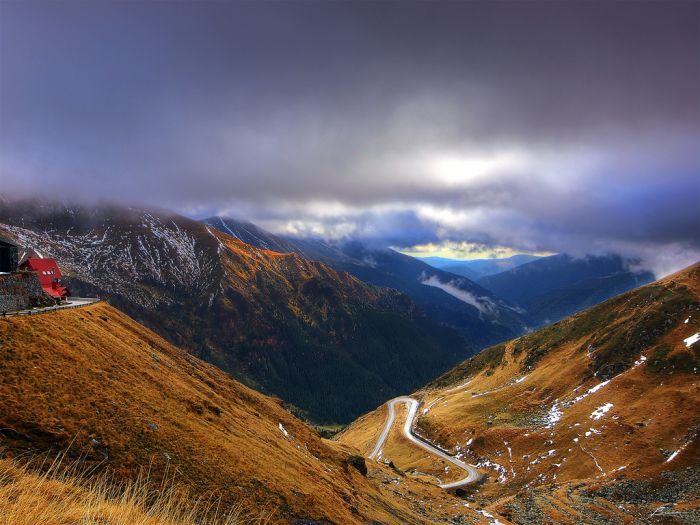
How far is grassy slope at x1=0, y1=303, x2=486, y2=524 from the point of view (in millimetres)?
23953

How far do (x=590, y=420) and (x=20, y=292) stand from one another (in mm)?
120217

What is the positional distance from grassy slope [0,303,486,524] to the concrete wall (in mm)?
5522

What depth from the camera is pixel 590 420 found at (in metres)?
98.2

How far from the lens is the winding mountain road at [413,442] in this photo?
3649 inches

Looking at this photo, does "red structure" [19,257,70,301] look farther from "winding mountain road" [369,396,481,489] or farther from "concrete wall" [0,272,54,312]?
"winding mountain road" [369,396,481,489]

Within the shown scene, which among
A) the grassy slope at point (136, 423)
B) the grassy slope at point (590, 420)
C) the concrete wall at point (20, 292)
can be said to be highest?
the concrete wall at point (20, 292)

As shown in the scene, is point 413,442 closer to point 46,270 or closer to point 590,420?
point 590,420

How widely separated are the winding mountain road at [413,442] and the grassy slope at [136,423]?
50.8m

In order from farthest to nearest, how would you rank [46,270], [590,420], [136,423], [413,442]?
1. [413,442]
2. [590,420]
3. [46,270]
4. [136,423]

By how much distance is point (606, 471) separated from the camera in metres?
79.8

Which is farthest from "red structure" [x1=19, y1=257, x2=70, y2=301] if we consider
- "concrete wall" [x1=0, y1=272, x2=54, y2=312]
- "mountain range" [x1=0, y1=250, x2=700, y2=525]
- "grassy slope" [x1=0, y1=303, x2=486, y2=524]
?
"grassy slope" [x1=0, y1=303, x2=486, y2=524]

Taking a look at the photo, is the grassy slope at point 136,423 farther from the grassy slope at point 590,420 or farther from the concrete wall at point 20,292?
the grassy slope at point 590,420

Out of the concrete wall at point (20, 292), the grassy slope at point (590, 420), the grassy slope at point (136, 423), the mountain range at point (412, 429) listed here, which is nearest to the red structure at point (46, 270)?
the mountain range at point (412, 429)

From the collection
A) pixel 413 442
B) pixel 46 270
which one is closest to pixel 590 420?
pixel 413 442
